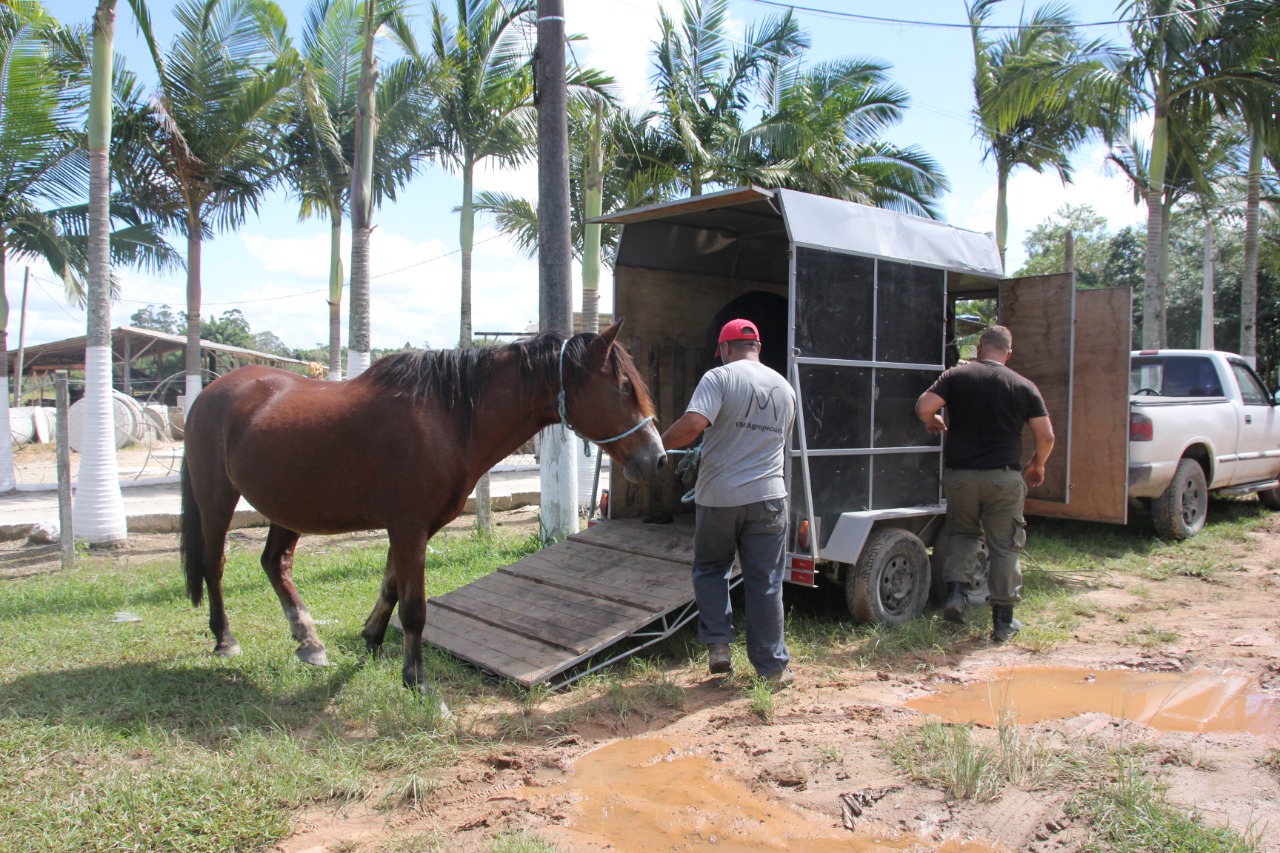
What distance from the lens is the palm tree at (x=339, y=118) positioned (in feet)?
47.8

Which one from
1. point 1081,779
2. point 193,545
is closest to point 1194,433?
point 1081,779

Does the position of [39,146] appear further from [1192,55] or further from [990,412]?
[1192,55]

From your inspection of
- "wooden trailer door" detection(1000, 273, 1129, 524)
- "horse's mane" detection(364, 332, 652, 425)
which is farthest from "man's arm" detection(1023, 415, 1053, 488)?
"horse's mane" detection(364, 332, 652, 425)

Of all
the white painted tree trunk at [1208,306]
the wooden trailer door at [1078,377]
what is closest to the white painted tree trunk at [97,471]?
the wooden trailer door at [1078,377]

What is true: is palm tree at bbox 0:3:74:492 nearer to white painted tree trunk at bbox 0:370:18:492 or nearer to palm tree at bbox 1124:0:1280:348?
white painted tree trunk at bbox 0:370:18:492

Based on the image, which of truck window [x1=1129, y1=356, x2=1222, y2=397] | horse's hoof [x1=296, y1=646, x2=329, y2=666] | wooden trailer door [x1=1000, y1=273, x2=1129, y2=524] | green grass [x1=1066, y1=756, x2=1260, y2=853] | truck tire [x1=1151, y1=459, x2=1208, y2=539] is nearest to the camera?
green grass [x1=1066, y1=756, x2=1260, y2=853]

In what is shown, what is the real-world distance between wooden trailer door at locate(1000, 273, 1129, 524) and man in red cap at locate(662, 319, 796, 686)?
3.49m

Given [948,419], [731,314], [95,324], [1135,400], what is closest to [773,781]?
[948,419]

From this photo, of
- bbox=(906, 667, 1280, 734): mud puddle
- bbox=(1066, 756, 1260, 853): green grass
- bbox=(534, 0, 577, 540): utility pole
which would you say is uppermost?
bbox=(534, 0, 577, 540): utility pole

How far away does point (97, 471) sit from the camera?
8742 millimetres

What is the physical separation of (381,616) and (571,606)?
118 centimetres

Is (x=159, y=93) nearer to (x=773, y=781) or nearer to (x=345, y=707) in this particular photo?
(x=345, y=707)

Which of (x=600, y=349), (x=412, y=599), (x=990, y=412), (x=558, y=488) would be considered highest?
(x=600, y=349)

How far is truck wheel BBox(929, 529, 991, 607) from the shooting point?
20.1 feet
